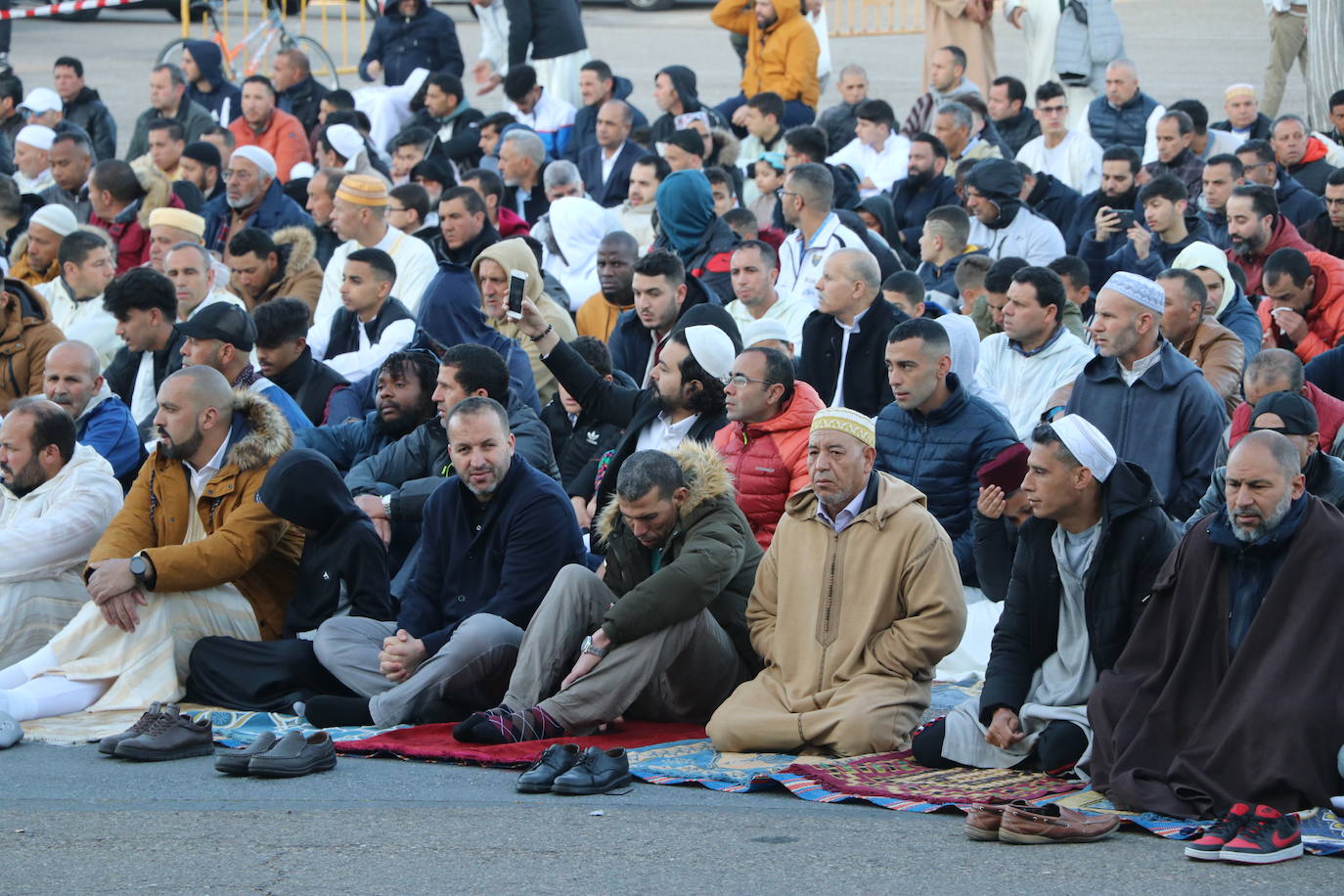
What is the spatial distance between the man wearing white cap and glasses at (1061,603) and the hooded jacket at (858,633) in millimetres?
219

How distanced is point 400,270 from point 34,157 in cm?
538

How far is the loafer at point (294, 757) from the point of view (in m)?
6.47

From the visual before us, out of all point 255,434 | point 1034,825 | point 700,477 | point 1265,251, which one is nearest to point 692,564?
point 700,477

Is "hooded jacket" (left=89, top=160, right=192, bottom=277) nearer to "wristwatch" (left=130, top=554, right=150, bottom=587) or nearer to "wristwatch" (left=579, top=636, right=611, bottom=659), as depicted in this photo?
"wristwatch" (left=130, top=554, right=150, bottom=587)

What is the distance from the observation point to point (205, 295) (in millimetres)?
10914

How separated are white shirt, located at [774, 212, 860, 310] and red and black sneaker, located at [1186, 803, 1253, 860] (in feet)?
19.6

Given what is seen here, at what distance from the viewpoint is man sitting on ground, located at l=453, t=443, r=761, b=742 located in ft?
22.6

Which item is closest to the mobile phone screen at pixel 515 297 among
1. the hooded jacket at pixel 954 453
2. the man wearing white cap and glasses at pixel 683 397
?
the man wearing white cap and glasses at pixel 683 397

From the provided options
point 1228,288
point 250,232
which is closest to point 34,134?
point 250,232

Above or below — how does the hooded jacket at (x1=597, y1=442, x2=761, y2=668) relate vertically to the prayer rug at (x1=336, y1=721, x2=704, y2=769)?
above

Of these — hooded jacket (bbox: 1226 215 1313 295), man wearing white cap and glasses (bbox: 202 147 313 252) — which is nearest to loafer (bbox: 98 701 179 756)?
man wearing white cap and glasses (bbox: 202 147 313 252)

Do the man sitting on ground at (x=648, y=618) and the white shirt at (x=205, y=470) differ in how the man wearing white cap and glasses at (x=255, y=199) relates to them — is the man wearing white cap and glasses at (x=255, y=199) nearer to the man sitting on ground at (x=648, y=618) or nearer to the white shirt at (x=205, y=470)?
the white shirt at (x=205, y=470)

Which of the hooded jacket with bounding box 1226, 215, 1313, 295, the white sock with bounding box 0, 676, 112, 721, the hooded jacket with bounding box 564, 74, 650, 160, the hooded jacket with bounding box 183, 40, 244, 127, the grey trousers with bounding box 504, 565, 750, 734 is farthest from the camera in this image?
the hooded jacket with bounding box 183, 40, 244, 127

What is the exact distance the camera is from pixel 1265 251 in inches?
443
